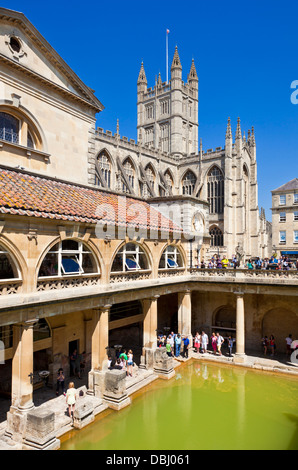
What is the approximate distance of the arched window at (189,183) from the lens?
6450cm

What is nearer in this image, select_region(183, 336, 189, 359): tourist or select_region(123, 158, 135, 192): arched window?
→ select_region(183, 336, 189, 359): tourist

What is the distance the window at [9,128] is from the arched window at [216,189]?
47.0m

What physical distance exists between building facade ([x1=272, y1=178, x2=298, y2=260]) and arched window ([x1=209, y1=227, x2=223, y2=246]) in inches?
400

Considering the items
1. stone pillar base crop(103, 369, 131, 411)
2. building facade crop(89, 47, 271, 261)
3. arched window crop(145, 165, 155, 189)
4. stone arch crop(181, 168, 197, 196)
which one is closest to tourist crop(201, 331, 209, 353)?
stone pillar base crop(103, 369, 131, 411)

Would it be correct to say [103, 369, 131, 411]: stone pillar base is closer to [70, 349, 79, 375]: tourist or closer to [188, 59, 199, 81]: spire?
[70, 349, 79, 375]: tourist

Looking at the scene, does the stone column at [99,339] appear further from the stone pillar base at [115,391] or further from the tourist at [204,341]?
the tourist at [204,341]

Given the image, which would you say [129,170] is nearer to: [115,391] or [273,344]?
[273,344]

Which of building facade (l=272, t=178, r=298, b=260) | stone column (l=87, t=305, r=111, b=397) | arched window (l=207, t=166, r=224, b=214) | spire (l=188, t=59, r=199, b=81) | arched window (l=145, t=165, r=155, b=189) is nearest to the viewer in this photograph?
stone column (l=87, t=305, r=111, b=397)

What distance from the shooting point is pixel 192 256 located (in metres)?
26.2

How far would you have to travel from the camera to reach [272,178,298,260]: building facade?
4994 cm

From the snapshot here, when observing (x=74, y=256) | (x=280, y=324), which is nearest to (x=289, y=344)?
(x=280, y=324)

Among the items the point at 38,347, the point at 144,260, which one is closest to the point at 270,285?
the point at 144,260
